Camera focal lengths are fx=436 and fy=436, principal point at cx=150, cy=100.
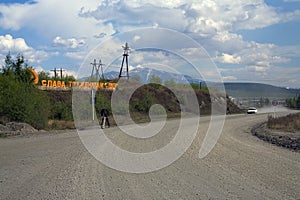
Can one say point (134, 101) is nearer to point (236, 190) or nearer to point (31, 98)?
point (31, 98)

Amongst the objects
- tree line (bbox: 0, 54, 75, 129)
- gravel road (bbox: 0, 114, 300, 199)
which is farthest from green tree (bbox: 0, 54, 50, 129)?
gravel road (bbox: 0, 114, 300, 199)

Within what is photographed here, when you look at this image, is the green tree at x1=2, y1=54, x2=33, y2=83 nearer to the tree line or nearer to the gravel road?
the tree line

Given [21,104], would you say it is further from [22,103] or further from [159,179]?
[159,179]

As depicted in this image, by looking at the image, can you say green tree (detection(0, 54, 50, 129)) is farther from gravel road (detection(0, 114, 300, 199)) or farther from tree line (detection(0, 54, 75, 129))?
gravel road (detection(0, 114, 300, 199))

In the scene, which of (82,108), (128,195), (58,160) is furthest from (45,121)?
(128,195)

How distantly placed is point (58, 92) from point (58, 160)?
1975 inches

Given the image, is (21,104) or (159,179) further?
(21,104)

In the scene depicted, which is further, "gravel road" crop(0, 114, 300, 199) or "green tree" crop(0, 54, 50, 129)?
"green tree" crop(0, 54, 50, 129)

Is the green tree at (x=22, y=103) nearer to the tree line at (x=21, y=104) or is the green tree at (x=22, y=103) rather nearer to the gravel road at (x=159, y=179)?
the tree line at (x=21, y=104)

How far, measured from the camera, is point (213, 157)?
15562 mm

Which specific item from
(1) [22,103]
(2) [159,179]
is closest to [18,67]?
(1) [22,103]

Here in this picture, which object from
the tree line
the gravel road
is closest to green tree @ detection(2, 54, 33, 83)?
the tree line

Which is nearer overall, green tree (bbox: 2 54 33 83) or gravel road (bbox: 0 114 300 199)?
gravel road (bbox: 0 114 300 199)

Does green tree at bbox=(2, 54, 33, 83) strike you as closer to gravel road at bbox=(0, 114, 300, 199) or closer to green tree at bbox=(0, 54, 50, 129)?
green tree at bbox=(0, 54, 50, 129)
